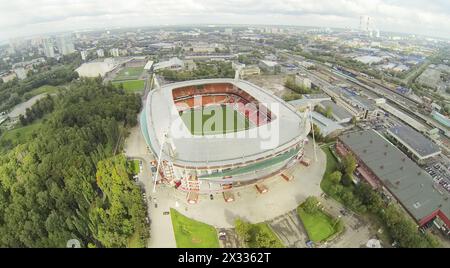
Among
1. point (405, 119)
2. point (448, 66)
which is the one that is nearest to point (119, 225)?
point (405, 119)

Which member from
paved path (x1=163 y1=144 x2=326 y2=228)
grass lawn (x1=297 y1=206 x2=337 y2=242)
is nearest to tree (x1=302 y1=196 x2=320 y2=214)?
grass lawn (x1=297 y1=206 x2=337 y2=242)

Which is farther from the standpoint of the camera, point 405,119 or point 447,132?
point 405,119

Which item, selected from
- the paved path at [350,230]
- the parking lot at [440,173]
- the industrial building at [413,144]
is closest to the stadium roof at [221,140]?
the paved path at [350,230]

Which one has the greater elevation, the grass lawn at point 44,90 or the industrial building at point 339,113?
the grass lawn at point 44,90

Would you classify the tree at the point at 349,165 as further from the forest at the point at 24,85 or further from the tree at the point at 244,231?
the forest at the point at 24,85
